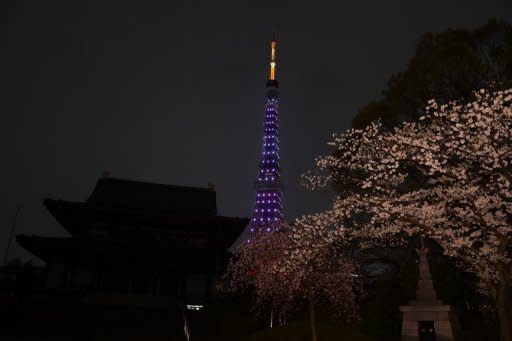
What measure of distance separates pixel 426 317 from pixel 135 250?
1298 cm

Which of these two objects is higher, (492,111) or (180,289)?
(492,111)

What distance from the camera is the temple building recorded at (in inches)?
777

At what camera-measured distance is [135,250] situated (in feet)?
65.3

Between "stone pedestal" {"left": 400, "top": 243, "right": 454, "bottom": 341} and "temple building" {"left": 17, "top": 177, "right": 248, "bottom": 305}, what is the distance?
32.3ft

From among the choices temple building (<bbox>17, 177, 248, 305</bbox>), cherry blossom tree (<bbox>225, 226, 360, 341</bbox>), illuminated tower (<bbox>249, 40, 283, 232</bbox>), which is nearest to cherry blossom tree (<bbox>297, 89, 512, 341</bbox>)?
cherry blossom tree (<bbox>225, 226, 360, 341</bbox>)

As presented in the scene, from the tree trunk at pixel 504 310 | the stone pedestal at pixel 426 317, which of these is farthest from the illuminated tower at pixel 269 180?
the tree trunk at pixel 504 310

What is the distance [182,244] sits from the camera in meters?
21.3

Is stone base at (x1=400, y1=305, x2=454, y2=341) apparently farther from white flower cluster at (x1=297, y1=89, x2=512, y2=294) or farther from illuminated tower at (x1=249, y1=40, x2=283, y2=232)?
illuminated tower at (x1=249, y1=40, x2=283, y2=232)

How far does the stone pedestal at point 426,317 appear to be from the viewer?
1208cm

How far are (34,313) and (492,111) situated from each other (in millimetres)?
16862

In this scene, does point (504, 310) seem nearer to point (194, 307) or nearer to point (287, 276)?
point (287, 276)

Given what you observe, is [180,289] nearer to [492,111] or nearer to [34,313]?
[34,313]

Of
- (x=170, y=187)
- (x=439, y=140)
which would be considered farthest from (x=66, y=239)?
(x=439, y=140)

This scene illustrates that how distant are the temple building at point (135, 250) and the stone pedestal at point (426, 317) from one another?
985cm
